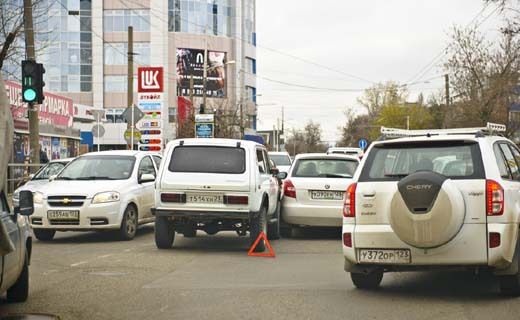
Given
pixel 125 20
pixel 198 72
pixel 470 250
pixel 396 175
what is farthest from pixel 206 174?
pixel 125 20

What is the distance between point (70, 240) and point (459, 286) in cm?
847

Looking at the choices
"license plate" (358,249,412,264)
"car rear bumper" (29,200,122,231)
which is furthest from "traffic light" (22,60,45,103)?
"license plate" (358,249,412,264)

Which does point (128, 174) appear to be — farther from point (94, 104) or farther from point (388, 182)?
point (94, 104)

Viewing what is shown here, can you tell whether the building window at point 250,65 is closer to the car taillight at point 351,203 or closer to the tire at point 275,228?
the tire at point 275,228

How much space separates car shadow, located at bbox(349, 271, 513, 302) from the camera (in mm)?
8336

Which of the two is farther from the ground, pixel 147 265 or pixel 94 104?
pixel 94 104

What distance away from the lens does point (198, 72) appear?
254 ft

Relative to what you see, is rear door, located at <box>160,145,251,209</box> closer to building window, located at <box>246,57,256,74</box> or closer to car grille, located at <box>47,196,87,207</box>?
car grille, located at <box>47,196,87,207</box>

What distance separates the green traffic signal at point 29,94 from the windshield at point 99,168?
118 inches

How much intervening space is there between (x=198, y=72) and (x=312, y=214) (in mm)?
64038

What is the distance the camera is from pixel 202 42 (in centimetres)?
7744

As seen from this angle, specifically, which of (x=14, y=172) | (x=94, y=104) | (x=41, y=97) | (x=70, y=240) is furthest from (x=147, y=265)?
(x=94, y=104)

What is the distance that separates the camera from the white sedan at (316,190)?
1448 centimetres

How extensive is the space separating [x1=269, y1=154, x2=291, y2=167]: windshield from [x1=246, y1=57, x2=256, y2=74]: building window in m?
56.2
